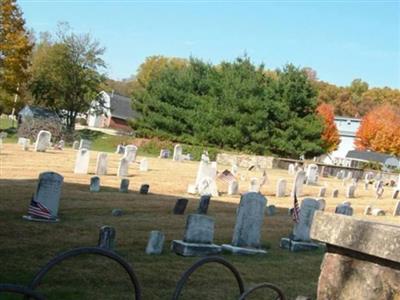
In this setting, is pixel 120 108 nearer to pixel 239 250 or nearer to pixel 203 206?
pixel 203 206

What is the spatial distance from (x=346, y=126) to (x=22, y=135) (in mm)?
68507

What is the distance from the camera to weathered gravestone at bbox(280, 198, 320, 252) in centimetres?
1197

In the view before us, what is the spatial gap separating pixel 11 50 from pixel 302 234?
42173 mm

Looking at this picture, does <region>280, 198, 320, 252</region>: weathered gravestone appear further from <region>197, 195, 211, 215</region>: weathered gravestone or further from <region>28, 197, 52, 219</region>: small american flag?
<region>28, 197, 52, 219</region>: small american flag

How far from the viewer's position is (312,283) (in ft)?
29.2

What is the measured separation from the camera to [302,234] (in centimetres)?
1219

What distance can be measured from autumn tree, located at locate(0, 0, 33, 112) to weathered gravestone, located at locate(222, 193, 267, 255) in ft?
135

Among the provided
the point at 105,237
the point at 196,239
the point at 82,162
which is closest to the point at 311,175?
the point at 82,162

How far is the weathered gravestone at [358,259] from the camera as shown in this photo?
140 inches

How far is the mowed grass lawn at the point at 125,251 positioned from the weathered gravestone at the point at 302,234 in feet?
0.70

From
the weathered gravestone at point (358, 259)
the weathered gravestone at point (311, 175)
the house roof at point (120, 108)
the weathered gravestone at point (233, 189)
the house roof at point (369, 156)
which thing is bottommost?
the weathered gravestone at point (233, 189)

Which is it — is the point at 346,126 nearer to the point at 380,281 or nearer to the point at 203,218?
the point at 203,218

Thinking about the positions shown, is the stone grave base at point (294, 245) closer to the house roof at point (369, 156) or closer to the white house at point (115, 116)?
the house roof at point (369, 156)

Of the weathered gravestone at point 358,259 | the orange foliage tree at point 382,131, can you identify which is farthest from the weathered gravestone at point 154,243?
the orange foliage tree at point 382,131
